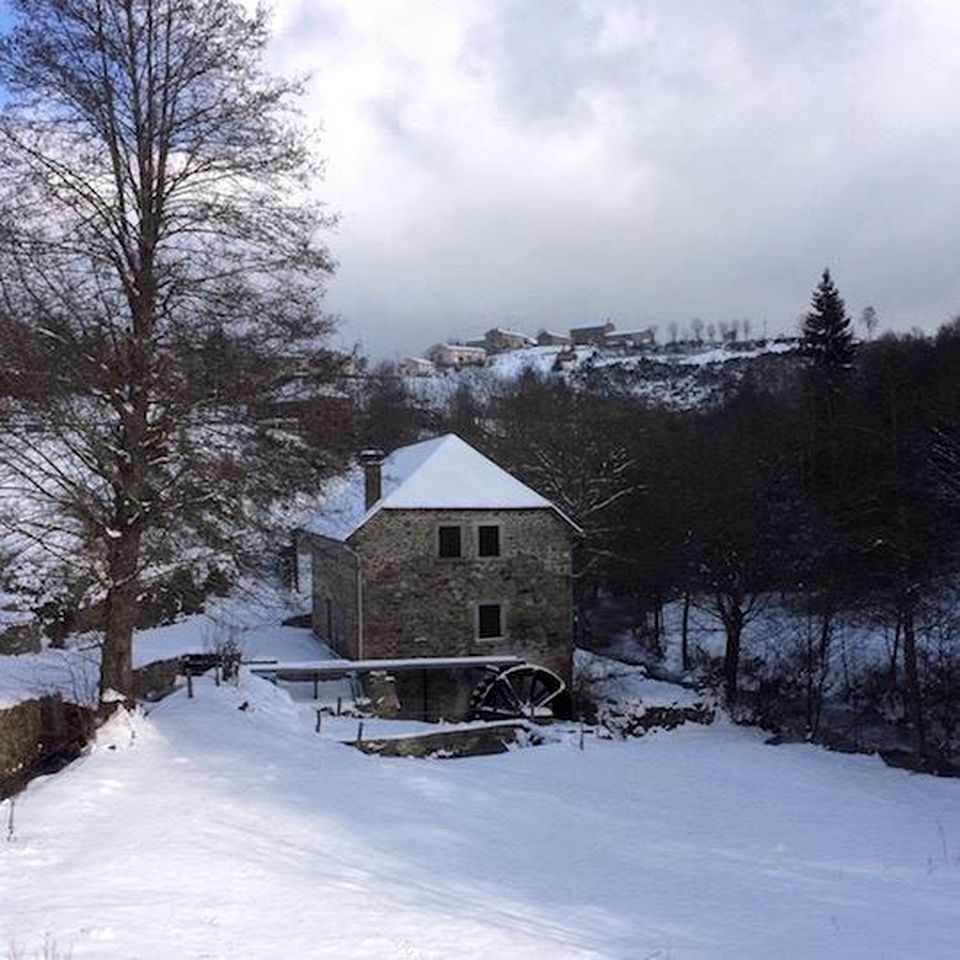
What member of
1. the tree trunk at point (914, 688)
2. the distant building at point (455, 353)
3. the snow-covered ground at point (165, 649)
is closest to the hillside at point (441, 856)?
the snow-covered ground at point (165, 649)

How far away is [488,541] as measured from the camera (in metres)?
27.4

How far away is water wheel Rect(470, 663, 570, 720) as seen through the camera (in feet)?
81.3

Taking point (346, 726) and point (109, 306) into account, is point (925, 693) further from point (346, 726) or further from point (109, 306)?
point (109, 306)

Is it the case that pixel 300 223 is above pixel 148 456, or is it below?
above

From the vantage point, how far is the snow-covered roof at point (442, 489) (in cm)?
2677

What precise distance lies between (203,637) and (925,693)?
18541 mm

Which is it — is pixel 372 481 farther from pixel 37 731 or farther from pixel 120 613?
pixel 37 731

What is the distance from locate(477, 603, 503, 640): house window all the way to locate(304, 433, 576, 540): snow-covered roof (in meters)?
2.62

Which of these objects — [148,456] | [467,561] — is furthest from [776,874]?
[467,561]

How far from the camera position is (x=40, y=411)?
11.8 metres

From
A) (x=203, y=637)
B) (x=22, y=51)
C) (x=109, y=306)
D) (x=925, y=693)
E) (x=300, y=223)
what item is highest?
(x=22, y=51)

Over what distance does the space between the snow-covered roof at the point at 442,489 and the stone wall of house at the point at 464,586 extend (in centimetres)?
23

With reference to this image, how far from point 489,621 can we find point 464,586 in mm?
1250

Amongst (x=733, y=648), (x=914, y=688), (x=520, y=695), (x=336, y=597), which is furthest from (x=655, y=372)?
(x=914, y=688)
